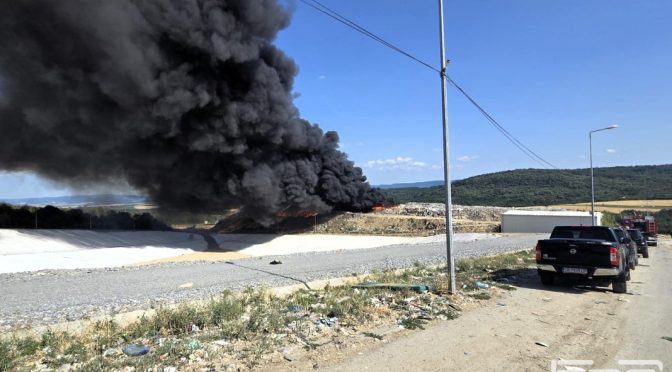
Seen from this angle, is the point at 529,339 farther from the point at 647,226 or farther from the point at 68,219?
the point at 647,226

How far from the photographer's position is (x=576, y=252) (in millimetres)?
10359

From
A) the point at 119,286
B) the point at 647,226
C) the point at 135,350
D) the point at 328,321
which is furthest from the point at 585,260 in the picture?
the point at 647,226

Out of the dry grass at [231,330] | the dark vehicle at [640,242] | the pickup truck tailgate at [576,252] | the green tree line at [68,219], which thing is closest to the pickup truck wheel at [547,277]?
the pickup truck tailgate at [576,252]

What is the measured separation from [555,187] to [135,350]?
101 metres

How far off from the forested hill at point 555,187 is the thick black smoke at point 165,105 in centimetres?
4631

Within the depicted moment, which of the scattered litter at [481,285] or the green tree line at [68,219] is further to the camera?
the green tree line at [68,219]

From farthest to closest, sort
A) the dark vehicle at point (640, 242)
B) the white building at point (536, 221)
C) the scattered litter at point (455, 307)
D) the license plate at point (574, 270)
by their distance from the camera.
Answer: the white building at point (536, 221) → the dark vehicle at point (640, 242) → the license plate at point (574, 270) → the scattered litter at point (455, 307)

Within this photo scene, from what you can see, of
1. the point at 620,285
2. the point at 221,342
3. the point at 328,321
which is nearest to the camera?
the point at 221,342

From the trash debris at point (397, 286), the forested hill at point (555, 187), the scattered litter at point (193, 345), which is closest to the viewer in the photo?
the scattered litter at point (193, 345)

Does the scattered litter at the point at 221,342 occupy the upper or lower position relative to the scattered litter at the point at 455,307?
upper

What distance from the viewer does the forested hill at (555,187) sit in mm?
84375

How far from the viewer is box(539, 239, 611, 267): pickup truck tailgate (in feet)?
33.0

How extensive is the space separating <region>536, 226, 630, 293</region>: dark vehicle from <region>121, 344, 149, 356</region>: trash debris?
31.0ft

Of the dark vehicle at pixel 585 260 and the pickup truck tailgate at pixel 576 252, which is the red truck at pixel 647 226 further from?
the pickup truck tailgate at pixel 576 252
